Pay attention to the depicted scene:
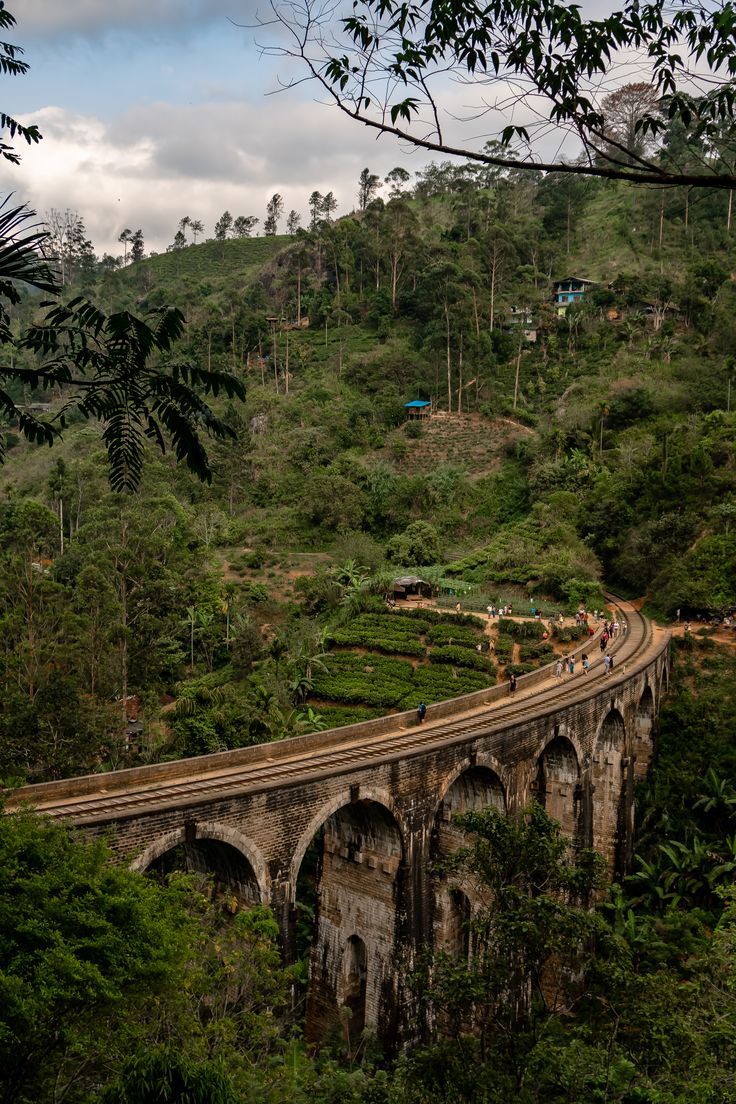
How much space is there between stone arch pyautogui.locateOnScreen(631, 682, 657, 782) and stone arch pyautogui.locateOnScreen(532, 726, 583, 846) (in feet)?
20.9

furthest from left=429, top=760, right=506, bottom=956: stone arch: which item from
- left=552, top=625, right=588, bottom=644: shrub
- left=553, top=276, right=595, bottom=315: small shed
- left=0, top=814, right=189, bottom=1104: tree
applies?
left=553, top=276, right=595, bottom=315: small shed

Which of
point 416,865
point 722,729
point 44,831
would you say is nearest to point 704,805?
point 722,729

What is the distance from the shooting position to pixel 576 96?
4.49 m

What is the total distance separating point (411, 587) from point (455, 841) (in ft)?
73.7

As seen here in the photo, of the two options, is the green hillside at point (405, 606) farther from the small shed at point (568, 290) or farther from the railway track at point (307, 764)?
the railway track at point (307, 764)

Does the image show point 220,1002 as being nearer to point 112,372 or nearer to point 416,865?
point 416,865

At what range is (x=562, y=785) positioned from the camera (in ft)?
74.3

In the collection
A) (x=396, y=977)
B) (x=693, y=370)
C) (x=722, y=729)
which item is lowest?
(x=396, y=977)

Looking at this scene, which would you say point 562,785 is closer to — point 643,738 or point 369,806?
point 643,738

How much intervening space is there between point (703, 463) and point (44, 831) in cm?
3746

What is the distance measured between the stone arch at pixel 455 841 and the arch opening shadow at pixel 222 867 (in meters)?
4.92

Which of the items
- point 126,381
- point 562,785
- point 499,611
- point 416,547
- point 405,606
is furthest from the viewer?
point 416,547

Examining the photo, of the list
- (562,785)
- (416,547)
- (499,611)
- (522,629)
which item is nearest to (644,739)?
(562,785)

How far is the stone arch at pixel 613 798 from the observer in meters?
25.5
